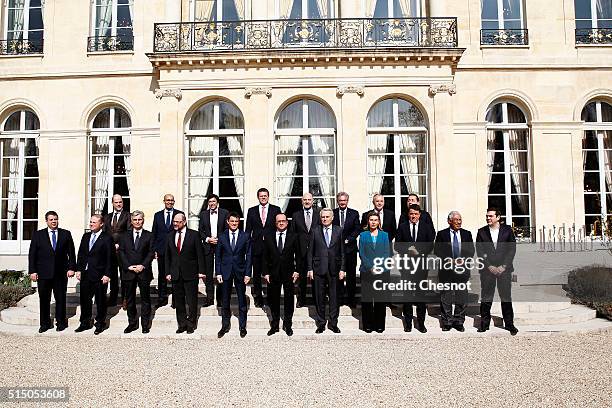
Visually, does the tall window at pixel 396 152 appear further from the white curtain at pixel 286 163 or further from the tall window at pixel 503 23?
the tall window at pixel 503 23

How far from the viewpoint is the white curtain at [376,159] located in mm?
12805

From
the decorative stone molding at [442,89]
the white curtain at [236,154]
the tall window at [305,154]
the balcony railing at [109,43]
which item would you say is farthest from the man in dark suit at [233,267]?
the balcony railing at [109,43]

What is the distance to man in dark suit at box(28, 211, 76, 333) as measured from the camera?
7.46 meters

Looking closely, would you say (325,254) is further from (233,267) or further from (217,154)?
Answer: (217,154)

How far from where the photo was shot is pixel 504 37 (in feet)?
44.3

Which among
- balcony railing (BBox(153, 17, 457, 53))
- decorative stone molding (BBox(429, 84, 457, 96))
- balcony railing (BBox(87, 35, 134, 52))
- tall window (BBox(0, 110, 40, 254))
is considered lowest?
tall window (BBox(0, 110, 40, 254))

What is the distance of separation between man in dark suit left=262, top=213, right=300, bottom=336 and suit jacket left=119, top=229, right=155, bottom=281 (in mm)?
1863

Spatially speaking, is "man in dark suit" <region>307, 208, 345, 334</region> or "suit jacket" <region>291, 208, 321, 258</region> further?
"suit jacket" <region>291, 208, 321, 258</region>

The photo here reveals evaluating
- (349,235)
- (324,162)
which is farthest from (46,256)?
(324,162)

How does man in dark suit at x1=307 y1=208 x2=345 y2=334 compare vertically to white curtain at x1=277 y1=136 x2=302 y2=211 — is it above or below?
below

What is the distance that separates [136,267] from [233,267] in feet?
4.93

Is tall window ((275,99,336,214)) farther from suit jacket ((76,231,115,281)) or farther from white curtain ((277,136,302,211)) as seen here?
suit jacket ((76,231,115,281))

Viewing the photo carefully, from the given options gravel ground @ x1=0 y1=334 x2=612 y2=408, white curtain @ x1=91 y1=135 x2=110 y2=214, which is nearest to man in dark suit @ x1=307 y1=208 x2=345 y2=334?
gravel ground @ x1=0 y1=334 x2=612 y2=408

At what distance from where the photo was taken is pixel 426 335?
7.00 m
